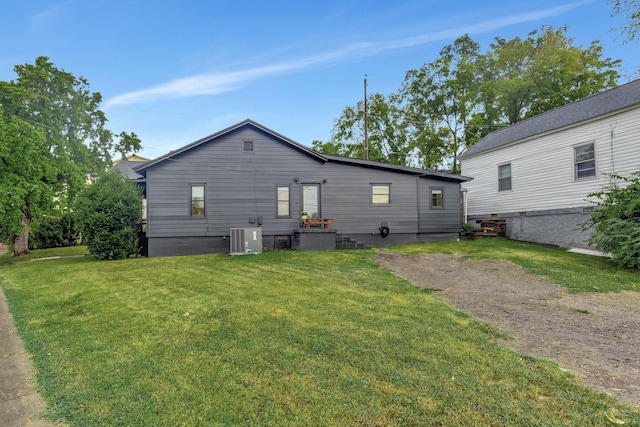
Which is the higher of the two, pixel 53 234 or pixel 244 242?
pixel 53 234

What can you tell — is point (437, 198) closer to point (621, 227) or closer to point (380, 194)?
point (380, 194)

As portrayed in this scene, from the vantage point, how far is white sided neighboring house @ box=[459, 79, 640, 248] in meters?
11.6

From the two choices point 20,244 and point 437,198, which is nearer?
point 437,198

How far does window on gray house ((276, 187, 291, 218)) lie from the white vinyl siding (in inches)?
421

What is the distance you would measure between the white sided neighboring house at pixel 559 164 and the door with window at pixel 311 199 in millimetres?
9395

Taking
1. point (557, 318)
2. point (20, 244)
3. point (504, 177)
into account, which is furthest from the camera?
point (20, 244)

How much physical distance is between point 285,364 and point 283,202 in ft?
35.1

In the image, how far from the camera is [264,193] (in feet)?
44.4

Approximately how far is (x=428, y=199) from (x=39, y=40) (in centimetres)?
2166

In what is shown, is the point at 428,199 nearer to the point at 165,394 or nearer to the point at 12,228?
the point at 165,394

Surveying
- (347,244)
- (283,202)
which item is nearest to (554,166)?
(347,244)

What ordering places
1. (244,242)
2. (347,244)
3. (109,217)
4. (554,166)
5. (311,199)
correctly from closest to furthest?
(109,217)
(244,242)
(347,244)
(554,166)
(311,199)

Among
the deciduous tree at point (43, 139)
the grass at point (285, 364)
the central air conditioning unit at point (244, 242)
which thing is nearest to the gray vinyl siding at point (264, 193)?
the central air conditioning unit at point (244, 242)

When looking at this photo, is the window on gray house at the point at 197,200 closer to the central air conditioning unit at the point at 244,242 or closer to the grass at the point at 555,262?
the central air conditioning unit at the point at 244,242
